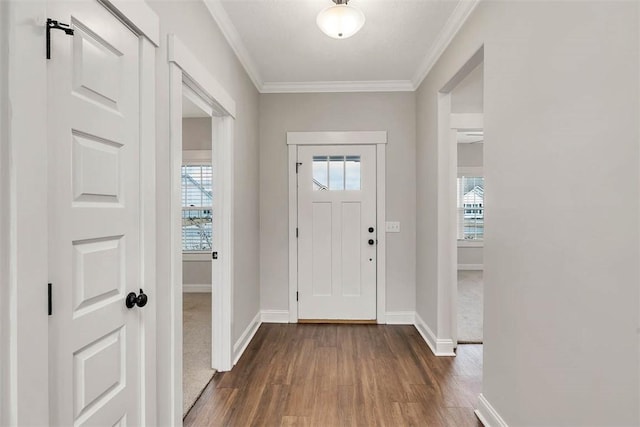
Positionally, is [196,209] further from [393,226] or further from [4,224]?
[4,224]

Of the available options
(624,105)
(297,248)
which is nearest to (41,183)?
(624,105)

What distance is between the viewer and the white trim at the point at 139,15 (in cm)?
125

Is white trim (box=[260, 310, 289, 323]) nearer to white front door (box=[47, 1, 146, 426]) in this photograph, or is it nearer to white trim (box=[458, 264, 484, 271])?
white front door (box=[47, 1, 146, 426])

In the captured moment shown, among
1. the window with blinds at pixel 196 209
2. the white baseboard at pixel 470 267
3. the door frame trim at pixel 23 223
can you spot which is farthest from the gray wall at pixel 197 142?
the white baseboard at pixel 470 267

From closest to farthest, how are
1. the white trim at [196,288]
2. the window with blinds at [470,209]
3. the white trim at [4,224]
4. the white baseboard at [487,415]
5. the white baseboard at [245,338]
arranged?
the white trim at [4,224]
the white baseboard at [487,415]
the white baseboard at [245,338]
the white trim at [196,288]
the window with blinds at [470,209]

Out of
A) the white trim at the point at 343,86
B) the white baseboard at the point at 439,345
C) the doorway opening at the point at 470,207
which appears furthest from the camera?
the doorway opening at the point at 470,207

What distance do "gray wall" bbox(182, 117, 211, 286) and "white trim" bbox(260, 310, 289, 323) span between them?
179cm

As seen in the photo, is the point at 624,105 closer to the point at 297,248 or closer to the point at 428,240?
the point at 428,240

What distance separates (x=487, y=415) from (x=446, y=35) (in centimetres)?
256

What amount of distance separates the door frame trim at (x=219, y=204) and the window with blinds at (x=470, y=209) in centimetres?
557

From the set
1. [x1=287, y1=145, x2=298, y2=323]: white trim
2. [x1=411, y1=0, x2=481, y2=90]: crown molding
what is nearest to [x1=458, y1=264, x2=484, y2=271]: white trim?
[x1=287, y1=145, x2=298, y2=323]: white trim

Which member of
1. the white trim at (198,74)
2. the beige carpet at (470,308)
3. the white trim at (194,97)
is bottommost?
the beige carpet at (470,308)

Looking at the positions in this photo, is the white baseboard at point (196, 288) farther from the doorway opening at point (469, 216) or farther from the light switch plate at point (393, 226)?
the doorway opening at point (469, 216)

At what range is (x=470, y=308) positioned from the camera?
4.33 metres
